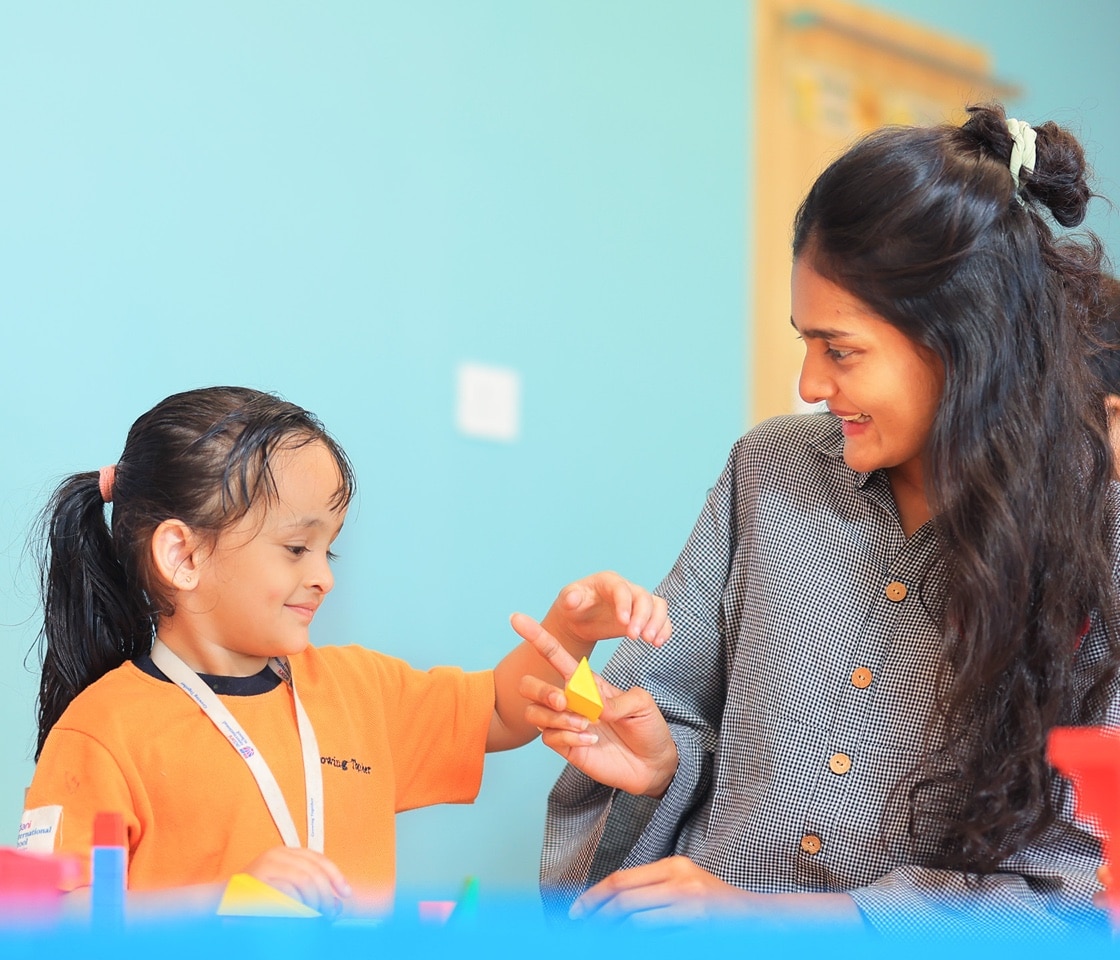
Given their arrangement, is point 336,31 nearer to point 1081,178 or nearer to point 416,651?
point 416,651

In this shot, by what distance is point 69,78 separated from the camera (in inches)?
60.0

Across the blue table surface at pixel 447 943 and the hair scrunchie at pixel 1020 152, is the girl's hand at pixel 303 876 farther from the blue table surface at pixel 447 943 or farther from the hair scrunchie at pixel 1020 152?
the hair scrunchie at pixel 1020 152

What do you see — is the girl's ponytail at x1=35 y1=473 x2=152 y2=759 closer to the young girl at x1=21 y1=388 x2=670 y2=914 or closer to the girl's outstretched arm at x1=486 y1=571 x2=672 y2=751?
the young girl at x1=21 y1=388 x2=670 y2=914

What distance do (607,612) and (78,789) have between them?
0.48m

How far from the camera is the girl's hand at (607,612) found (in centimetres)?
113

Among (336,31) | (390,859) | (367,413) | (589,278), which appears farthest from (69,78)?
(390,859)

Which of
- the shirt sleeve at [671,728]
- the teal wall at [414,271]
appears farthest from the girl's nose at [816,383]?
the teal wall at [414,271]

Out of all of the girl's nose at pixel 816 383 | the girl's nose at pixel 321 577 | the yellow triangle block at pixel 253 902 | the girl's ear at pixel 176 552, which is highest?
the girl's nose at pixel 816 383

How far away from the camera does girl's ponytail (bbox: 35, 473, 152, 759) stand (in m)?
1.23

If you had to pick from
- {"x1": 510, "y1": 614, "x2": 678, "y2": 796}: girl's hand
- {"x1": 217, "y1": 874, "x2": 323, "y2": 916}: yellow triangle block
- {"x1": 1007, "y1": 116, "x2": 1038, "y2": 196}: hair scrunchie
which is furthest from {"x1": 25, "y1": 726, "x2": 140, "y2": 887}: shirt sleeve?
{"x1": 1007, "y1": 116, "x2": 1038, "y2": 196}: hair scrunchie

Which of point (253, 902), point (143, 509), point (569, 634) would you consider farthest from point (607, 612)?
point (253, 902)

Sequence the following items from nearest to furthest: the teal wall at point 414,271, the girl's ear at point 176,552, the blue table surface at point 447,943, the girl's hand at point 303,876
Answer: the blue table surface at point 447,943, the girl's hand at point 303,876, the girl's ear at point 176,552, the teal wall at point 414,271

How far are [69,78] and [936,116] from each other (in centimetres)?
165

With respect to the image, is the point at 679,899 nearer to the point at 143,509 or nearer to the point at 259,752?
the point at 259,752
